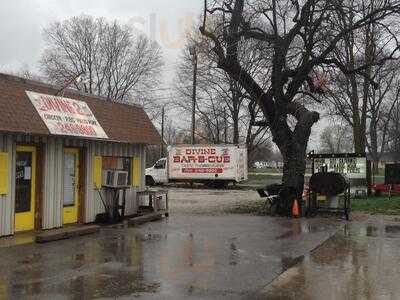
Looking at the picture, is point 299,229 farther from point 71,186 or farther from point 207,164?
point 207,164

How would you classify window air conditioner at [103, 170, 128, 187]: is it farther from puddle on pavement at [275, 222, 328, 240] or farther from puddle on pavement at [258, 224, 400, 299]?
puddle on pavement at [258, 224, 400, 299]

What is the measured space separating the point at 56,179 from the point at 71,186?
Result: 974mm

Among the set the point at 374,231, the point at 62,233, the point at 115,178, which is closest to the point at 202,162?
the point at 115,178

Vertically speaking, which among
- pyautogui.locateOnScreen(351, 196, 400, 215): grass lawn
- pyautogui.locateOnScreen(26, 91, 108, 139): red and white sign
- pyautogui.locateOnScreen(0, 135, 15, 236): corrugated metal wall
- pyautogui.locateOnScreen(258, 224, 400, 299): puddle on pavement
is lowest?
pyautogui.locateOnScreen(258, 224, 400, 299): puddle on pavement

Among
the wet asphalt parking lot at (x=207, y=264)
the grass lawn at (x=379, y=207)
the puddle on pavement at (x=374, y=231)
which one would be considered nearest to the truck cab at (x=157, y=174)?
the grass lawn at (x=379, y=207)

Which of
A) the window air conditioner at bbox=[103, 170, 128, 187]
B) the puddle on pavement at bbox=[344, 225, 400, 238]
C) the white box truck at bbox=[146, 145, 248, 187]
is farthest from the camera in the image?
the white box truck at bbox=[146, 145, 248, 187]

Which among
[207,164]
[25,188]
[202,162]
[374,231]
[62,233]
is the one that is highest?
[202,162]

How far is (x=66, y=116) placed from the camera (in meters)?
14.5

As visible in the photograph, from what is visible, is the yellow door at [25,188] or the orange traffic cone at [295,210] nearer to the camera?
the yellow door at [25,188]

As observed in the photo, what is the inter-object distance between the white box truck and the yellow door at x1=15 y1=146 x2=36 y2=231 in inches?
1021

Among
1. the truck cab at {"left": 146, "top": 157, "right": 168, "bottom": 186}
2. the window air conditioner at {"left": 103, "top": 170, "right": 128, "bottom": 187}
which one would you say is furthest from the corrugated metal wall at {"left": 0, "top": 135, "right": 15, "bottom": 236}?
the truck cab at {"left": 146, "top": 157, "right": 168, "bottom": 186}

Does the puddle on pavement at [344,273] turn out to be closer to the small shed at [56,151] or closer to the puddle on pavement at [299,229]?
the puddle on pavement at [299,229]

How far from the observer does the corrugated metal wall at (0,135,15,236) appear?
12766 mm

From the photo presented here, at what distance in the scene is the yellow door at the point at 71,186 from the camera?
49.9 ft
